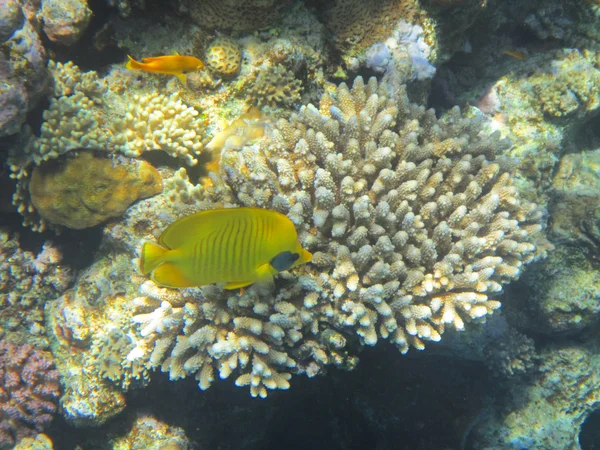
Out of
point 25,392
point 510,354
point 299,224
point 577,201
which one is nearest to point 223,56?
point 299,224

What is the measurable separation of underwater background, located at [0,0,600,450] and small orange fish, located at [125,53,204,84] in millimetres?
16

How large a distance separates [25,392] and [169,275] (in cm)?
405

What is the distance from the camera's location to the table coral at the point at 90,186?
11.0 feet

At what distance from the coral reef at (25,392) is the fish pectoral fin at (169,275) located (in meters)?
3.72

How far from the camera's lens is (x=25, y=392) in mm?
4426

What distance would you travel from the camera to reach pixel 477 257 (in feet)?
10.5

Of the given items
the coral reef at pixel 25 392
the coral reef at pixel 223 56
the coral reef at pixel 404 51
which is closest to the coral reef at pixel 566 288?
the coral reef at pixel 404 51

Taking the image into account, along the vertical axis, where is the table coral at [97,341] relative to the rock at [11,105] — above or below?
below

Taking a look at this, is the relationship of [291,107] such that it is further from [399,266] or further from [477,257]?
[477,257]

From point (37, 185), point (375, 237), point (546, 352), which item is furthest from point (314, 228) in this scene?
point (546, 352)

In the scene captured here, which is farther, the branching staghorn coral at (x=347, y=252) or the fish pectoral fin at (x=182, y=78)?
the fish pectoral fin at (x=182, y=78)

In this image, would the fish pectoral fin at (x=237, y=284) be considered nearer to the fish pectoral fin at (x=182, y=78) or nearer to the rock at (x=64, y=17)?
the fish pectoral fin at (x=182, y=78)

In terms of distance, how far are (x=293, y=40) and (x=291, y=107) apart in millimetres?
673

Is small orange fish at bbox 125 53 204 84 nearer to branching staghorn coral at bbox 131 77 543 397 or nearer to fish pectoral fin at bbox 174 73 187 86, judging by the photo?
fish pectoral fin at bbox 174 73 187 86
